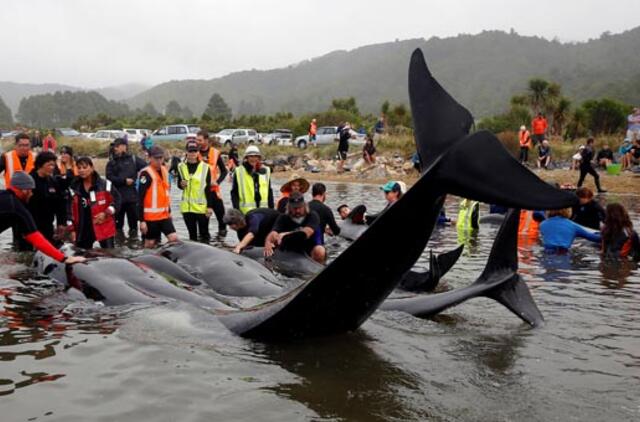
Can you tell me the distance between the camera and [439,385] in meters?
5.11

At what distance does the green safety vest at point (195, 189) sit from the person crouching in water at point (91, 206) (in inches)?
61.1

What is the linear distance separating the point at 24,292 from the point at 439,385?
A: 5.84 meters

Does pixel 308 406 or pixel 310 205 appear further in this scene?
pixel 310 205

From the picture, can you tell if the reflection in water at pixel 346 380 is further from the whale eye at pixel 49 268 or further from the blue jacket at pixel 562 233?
the blue jacket at pixel 562 233

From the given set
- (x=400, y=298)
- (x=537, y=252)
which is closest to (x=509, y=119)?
(x=537, y=252)

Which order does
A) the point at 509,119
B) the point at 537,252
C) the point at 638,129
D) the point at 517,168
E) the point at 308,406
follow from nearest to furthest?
the point at 517,168
the point at 308,406
the point at 537,252
the point at 638,129
the point at 509,119

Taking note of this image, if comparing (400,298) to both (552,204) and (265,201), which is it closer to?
(552,204)

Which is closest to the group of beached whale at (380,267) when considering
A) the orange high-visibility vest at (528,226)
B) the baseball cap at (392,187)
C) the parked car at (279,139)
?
the baseball cap at (392,187)

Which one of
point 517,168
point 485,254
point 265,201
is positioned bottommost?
point 485,254

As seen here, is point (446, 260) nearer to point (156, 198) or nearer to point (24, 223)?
point (156, 198)

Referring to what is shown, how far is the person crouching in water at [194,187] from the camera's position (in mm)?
12219

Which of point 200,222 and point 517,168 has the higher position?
point 517,168

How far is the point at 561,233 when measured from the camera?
38.8 ft

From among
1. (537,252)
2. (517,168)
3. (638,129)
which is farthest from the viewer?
(638,129)
